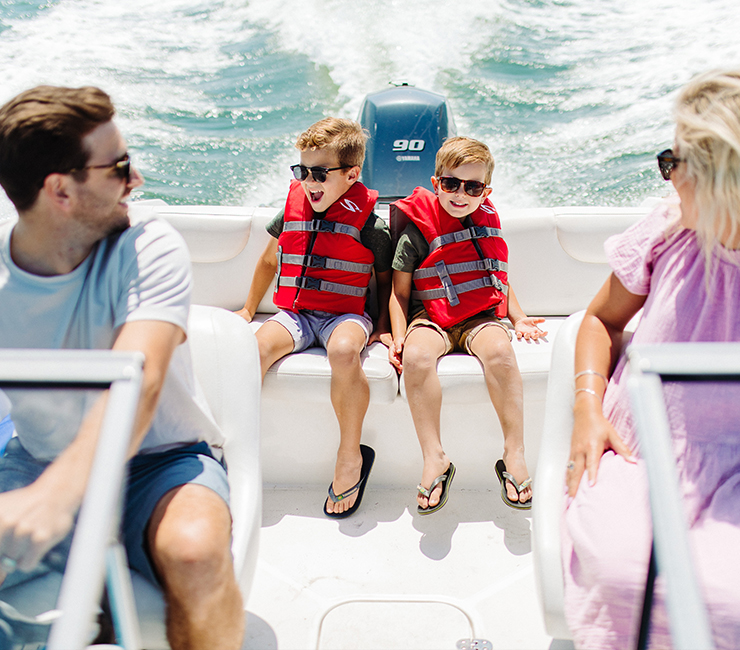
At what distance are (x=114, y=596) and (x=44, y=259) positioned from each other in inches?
25.3

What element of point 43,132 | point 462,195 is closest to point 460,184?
point 462,195

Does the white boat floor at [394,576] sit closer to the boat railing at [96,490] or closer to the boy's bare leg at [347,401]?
the boy's bare leg at [347,401]

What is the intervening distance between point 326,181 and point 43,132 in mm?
1132

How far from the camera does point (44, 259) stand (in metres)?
1.03

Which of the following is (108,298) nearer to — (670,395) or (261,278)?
(670,395)

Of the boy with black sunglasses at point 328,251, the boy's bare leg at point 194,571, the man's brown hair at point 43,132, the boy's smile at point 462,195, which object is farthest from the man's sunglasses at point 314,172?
the boy's bare leg at point 194,571

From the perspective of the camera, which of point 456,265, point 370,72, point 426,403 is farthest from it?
point 370,72

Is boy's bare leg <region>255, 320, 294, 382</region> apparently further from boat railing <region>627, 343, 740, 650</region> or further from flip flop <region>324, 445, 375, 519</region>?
boat railing <region>627, 343, 740, 650</region>

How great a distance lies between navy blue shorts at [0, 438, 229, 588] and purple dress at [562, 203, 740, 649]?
0.62 meters

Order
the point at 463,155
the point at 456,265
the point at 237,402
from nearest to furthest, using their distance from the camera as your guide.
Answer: the point at 237,402 → the point at 463,155 → the point at 456,265

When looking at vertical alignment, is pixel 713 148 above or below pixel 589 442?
above

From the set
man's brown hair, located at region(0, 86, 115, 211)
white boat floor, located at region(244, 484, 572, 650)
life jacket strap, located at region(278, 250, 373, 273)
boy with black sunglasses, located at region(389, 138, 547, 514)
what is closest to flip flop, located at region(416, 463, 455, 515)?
boy with black sunglasses, located at region(389, 138, 547, 514)

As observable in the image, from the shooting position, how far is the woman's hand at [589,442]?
105 cm

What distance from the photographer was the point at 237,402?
4.27ft
